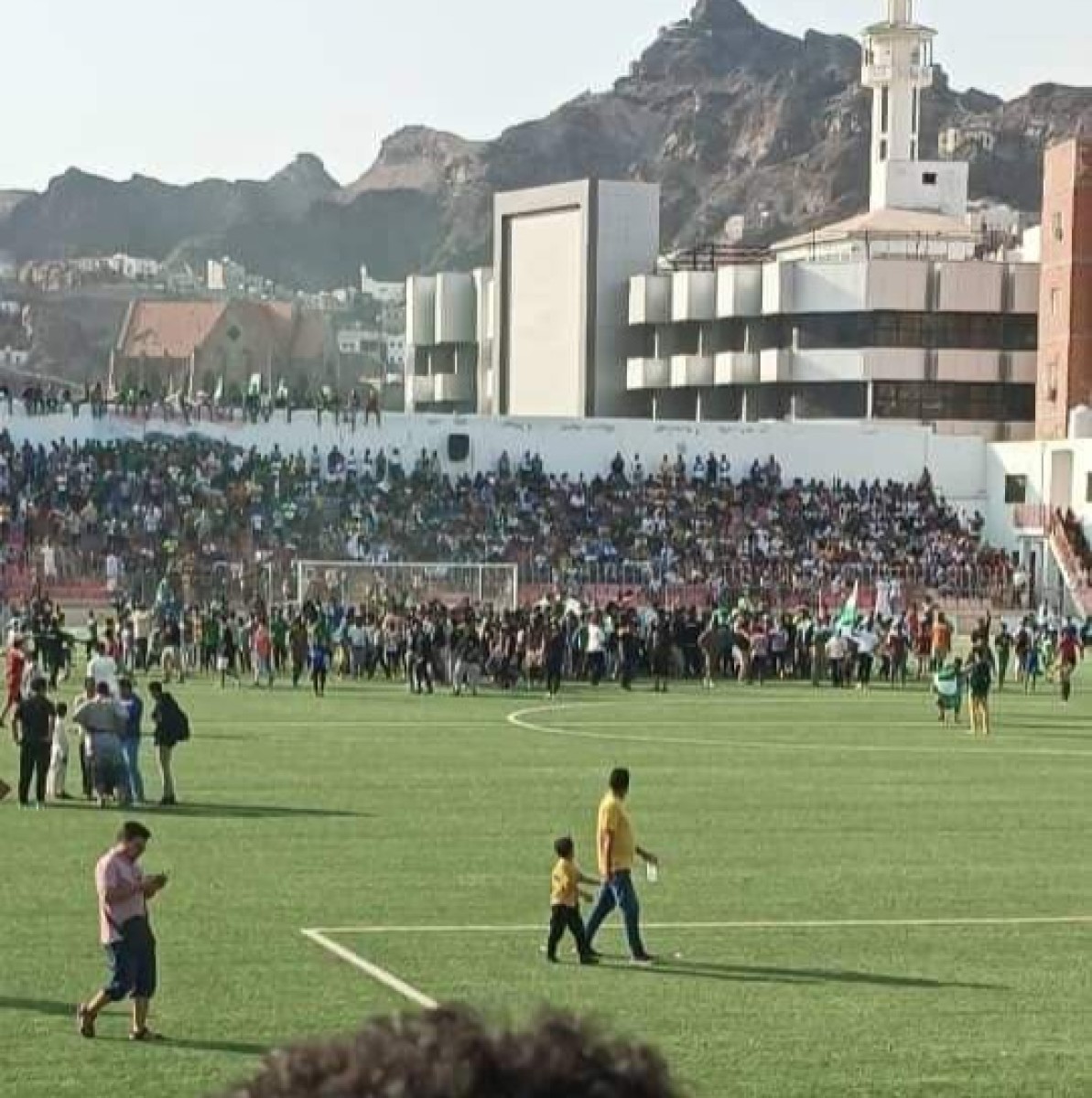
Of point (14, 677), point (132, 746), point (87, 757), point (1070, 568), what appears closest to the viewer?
point (87, 757)

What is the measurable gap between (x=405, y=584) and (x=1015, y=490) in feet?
91.3

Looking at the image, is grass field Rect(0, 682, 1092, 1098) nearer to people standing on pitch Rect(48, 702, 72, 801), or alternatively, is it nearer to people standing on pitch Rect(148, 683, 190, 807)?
people standing on pitch Rect(148, 683, 190, 807)

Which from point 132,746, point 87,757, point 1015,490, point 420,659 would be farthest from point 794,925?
point 1015,490

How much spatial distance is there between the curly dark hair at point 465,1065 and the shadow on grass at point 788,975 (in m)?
14.6

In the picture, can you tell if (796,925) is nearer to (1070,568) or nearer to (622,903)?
(622,903)

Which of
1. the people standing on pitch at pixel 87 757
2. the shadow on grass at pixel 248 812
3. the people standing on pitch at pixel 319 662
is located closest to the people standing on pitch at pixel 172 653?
the people standing on pitch at pixel 319 662

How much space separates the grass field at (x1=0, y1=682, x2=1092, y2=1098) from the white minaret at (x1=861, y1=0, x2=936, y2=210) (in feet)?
266

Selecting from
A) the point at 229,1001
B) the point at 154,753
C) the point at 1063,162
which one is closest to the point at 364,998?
the point at 229,1001

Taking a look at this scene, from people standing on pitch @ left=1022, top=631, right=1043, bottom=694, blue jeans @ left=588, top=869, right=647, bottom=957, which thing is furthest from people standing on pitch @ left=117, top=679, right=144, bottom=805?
people standing on pitch @ left=1022, top=631, right=1043, bottom=694

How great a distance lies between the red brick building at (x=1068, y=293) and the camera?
286 ft

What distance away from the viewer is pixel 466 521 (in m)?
70.1

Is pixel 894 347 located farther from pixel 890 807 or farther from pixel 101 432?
pixel 890 807

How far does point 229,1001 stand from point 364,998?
847mm

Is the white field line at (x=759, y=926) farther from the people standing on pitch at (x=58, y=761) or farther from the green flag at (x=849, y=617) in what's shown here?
the green flag at (x=849, y=617)
